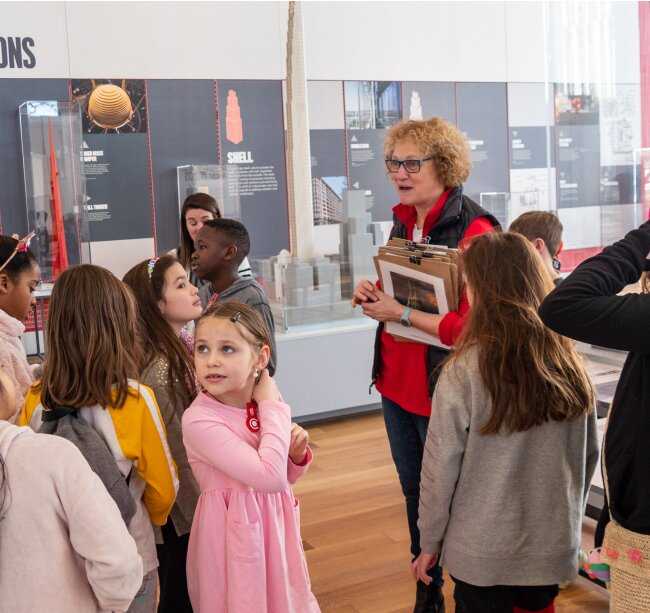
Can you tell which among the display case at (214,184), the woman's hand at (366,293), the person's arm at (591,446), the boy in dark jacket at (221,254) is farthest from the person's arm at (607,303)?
the display case at (214,184)

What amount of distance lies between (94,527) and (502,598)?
112 cm

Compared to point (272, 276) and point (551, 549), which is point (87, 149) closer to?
point (272, 276)

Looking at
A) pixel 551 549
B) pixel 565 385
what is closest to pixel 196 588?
pixel 551 549

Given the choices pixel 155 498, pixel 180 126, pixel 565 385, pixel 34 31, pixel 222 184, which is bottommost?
pixel 155 498

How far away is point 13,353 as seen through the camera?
2826mm

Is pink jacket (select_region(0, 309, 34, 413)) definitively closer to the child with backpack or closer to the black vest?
the child with backpack

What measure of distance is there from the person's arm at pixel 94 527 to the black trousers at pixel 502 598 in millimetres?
922

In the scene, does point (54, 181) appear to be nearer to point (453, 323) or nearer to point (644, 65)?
point (453, 323)

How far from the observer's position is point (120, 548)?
1.72 metres

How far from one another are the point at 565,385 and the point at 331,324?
3.74 m

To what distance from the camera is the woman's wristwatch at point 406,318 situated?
265 cm

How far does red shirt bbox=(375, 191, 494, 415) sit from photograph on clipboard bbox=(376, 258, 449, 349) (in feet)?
0.16

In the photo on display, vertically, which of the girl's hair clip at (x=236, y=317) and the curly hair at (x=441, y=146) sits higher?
the curly hair at (x=441, y=146)

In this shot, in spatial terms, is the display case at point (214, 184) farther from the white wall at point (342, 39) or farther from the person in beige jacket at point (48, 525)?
the person in beige jacket at point (48, 525)
